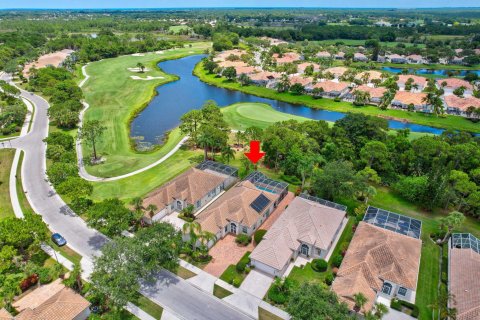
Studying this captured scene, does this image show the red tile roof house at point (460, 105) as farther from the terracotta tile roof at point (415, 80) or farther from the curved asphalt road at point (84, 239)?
the curved asphalt road at point (84, 239)

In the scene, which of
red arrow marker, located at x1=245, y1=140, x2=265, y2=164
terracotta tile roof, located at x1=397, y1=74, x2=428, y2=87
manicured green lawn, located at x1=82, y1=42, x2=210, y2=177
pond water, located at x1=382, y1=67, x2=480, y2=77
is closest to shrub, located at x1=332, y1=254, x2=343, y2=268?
red arrow marker, located at x1=245, y1=140, x2=265, y2=164

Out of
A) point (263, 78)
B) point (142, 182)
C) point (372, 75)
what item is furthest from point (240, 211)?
point (372, 75)

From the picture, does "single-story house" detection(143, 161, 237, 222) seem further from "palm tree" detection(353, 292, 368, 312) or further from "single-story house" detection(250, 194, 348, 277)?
"palm tree" detection(353, 292, 368, 312)

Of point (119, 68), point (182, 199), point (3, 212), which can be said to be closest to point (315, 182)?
point (182, 199)

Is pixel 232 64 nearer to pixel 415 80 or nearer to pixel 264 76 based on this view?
pixel 264 76

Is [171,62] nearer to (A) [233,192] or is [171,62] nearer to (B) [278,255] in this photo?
(A) [233,192]

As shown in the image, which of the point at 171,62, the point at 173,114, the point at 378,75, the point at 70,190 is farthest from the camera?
the point at 171,62

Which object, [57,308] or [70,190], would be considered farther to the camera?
[70,190]

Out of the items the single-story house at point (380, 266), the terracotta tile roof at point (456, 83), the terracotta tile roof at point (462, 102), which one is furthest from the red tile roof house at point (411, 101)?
the single-story house at point (380, 266)
